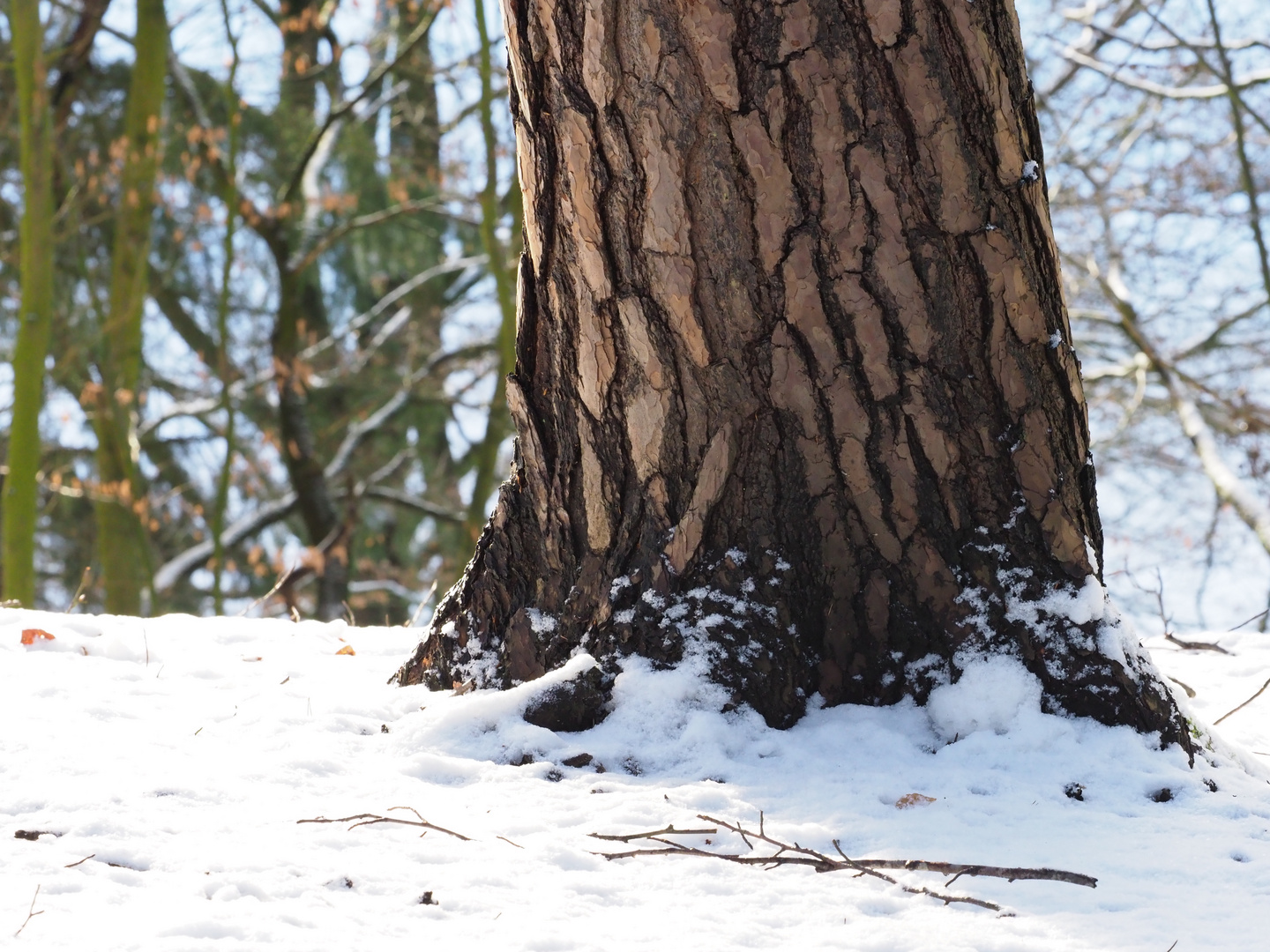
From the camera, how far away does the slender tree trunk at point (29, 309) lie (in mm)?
5277

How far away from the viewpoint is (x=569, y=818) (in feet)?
4.74

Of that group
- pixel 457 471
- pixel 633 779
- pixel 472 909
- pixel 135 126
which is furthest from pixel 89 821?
pixel 457 471

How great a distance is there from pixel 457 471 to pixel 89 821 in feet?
33.2

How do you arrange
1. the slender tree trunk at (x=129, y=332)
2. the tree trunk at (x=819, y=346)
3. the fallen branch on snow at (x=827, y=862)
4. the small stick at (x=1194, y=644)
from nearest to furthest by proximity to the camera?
the fallen branch on snow at (x=827, y=862)
the tree trunk at (x=819, y=346)
the small stick at (x=1194, y=644)
the slender tree trunk at (x=129, y=332)

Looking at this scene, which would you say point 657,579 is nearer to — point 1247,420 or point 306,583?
point 1247,420

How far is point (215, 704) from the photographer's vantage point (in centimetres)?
187

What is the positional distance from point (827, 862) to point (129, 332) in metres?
6.95

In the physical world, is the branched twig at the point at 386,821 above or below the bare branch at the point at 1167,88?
below

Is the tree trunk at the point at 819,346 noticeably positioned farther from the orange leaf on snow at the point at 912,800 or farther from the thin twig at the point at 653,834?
the thin twig at the point at 653,834

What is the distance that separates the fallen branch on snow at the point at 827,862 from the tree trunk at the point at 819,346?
14.6 inches

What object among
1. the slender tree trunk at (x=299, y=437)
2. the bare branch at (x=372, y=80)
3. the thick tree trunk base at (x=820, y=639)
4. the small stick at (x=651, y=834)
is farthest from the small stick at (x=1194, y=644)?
the slender tree trunk at (x=299, y=437)

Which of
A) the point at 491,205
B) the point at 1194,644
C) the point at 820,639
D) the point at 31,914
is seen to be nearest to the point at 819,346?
the point at 820,639

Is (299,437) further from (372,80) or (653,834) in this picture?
(653,834)

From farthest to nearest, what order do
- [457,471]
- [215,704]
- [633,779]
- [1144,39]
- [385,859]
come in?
[457,471] < [1144,39] < [215,704] < [633,779] < [385,859]
